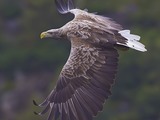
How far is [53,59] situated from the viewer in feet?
132

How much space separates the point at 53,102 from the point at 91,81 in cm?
56

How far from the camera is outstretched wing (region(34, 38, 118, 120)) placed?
12961 mm

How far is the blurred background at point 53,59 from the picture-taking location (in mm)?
35156

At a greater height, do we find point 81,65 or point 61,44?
point 81,65

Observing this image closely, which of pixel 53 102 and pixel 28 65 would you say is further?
pixel 28 65

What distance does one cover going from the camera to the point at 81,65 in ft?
43.2

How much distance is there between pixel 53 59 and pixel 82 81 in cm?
2704

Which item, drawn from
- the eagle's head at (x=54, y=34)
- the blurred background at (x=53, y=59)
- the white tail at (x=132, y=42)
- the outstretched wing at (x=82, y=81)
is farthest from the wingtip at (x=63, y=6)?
the blurred background at (x=53, y=59)

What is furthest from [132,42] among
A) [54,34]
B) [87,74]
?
[54,34]

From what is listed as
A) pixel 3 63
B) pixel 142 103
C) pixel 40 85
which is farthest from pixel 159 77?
pixel 3 63

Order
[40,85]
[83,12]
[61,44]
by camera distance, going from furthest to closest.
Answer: [61,44], [40,85], [83,12]

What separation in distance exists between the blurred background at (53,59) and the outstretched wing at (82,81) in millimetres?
18746

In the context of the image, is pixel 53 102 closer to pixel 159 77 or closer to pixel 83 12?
pixel 83 12

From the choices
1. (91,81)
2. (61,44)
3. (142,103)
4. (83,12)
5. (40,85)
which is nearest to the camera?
(91,81)
